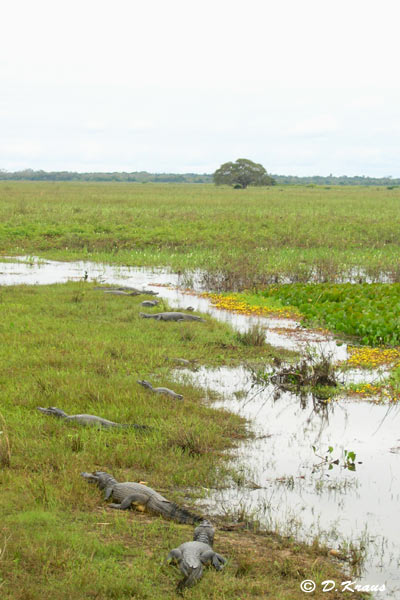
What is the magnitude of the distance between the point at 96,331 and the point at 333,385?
416 cm

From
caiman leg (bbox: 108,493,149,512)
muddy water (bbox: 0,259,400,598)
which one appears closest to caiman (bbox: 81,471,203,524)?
caiman leg (bbox: 108,493,149,512)

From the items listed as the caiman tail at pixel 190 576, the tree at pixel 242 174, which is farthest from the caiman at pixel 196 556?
the tree at pixel 242 174

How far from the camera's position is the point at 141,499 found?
5.00m

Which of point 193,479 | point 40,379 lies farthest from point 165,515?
point 40,379

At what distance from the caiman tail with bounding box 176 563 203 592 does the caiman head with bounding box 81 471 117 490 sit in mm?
1372

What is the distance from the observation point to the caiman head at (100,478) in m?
5.20

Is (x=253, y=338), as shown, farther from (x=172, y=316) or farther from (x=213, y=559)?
(x=213, y=559)

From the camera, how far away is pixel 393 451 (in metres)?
6.71

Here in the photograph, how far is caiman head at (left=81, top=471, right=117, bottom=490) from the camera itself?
205 inches

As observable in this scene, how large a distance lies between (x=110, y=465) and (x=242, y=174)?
8660 centimetres

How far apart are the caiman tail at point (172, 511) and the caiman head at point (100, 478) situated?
0.40 m

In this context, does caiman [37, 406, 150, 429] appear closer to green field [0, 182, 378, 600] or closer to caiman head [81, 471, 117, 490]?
green field [0, 182, 378, 600]

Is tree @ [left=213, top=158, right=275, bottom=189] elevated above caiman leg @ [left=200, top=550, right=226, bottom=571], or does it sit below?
above

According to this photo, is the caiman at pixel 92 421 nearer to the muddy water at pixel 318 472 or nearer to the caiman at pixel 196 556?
the muddy water at pixel 318 472
